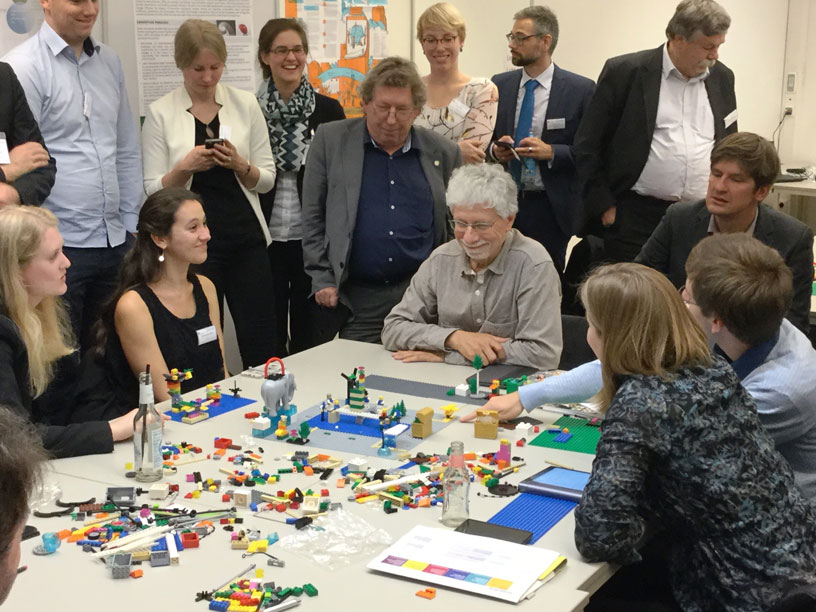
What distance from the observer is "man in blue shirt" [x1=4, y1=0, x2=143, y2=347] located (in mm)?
3971

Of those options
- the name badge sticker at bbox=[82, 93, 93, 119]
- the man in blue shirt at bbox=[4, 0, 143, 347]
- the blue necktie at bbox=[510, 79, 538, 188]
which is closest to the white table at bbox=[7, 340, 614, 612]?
the man in blue shirt at bbox=[4, 0, 143, 347]

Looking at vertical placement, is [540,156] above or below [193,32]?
below

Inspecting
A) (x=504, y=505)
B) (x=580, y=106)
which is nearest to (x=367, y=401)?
(x=504, y=505)

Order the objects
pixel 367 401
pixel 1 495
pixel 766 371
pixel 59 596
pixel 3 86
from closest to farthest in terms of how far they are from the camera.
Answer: pixel 1 495 → pixel 59 596 → pixel 766 371 → pixel 367 401 → pixel 3 86

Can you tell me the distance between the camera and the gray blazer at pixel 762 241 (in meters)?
3.69

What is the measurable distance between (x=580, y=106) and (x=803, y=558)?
330 cm

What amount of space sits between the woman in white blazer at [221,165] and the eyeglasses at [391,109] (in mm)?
698

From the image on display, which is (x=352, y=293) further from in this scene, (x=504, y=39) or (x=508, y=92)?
(x=504, y=39)

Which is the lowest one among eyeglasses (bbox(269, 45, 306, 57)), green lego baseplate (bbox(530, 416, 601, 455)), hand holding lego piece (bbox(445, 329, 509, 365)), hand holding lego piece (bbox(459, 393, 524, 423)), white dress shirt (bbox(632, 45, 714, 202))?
green lego baseplate (bbox(530, 416, 601, 455))

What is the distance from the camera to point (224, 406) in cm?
305

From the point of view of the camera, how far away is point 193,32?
169 inches

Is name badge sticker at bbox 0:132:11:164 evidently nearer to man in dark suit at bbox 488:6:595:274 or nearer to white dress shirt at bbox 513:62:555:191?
man in dark suit at bbox 488:6:595:274

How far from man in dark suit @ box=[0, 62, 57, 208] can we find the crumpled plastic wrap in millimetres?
2077

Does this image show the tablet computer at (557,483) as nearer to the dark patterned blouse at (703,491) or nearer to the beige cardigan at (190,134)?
the dark patterned blouse at (703,491)
